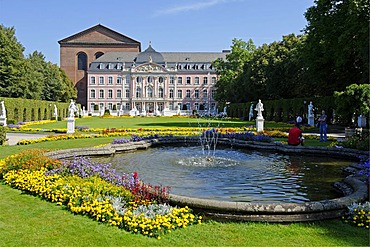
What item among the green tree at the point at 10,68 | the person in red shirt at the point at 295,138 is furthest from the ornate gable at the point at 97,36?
the person in red shirt at the point at 295,138

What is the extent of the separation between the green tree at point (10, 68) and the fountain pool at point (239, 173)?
35446 millimetres

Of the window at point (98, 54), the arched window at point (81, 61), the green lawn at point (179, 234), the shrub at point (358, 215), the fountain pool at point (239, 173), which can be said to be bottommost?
the green lawn at point (179, 234)

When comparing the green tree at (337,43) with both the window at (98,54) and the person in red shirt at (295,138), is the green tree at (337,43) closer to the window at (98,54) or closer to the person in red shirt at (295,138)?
the person in red shirt at (295,138)

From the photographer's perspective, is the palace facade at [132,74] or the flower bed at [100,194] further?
the palace facade at [132,74]

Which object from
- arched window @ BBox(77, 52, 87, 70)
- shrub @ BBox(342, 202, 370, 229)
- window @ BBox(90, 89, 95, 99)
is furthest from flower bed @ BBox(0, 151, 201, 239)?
arched window @ BBox(77, 52, 87, 70)

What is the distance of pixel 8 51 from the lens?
142 feet

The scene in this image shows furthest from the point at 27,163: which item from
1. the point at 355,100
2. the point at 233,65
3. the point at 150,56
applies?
the point at 150,56

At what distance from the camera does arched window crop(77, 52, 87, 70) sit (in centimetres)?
8719

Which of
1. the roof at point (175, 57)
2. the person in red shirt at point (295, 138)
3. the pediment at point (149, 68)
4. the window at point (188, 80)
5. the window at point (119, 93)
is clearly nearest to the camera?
the person in red shirt at point (295, 138)

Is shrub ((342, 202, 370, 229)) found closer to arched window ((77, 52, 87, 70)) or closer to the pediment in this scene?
the pediment

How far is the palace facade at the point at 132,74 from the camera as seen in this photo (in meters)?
83.1

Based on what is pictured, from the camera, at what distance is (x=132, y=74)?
82.4 metres

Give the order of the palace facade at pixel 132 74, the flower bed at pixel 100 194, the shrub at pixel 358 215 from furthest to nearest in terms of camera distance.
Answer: the palace facade at pixel 132 74 → the shrub at pixel 358 215 → the flower bed at pixel 100 194

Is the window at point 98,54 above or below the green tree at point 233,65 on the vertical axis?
above
